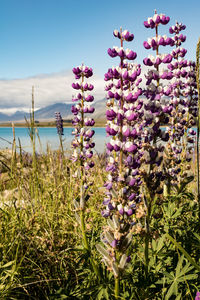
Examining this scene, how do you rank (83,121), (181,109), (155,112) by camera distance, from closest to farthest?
(155,112) → (83,121) → (181,109)

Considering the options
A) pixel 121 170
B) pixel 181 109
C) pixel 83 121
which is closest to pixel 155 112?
pixel 121 170

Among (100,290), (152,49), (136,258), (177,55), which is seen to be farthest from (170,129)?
(100,290)

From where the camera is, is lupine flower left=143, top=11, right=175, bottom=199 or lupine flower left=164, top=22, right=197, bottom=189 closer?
lupine flower left=143, top=11, right=175, bottom=199

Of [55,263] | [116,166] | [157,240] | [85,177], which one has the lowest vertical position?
[55,263]

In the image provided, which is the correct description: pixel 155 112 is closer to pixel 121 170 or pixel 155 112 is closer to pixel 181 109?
pixel 121 170

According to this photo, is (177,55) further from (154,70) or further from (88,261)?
(88,261)

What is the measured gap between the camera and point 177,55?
3658 mm

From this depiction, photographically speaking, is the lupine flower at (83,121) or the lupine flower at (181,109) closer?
the lupine flower at (83,121)

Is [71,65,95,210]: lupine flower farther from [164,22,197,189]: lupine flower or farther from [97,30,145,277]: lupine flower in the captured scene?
[164,22,197,189]: lupine flower

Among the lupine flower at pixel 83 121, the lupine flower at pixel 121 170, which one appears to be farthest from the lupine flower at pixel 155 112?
the lupine flower at pixel 83 121

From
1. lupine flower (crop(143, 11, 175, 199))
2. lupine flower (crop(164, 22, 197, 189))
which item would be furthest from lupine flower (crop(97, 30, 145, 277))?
lupine flower (crop(164, 22, 197, 189))

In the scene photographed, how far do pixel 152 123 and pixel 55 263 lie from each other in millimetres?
1545

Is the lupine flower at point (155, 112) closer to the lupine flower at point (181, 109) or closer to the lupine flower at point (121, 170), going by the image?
the lupine flower at point (121, 170)

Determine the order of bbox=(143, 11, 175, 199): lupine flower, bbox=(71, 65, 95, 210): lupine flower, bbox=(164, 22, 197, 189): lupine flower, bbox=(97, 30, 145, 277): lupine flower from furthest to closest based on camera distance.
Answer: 1. bbox=(164, 22, 197, 189): lupine flower
2. bbox=(71, 65, 95, 210): lupine flower
3. bbox=(143, 11, 175, 199): lupine flower
4. bbox=(97, 30, 145, 277): lupine flower
